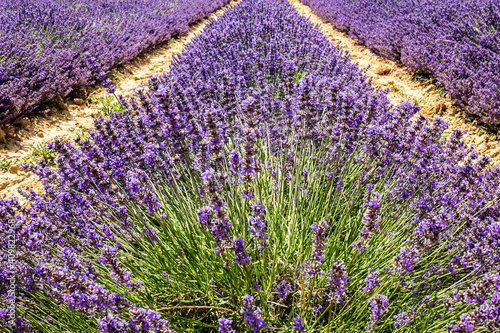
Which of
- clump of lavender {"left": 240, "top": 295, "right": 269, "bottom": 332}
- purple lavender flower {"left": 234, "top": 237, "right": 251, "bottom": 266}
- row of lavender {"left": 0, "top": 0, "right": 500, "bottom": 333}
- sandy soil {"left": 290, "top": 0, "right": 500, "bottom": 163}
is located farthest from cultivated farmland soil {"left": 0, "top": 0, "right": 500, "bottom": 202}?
clump of lavender {"left": 240, "top": 295, "right": 269, "bottom": 332}

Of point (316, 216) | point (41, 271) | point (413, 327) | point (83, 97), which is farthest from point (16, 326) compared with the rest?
point (83, 97)

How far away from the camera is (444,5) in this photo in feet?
23.9

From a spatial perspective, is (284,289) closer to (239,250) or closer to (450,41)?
(239,250)

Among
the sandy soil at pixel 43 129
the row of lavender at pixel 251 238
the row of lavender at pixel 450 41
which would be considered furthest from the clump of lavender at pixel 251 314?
the row of lavender at pixel 450 41

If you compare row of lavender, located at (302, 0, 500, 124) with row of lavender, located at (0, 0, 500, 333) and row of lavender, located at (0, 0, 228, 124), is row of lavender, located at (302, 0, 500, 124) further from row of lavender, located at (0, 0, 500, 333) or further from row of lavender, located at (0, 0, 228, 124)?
row of lavender, located at (0, 0, 228, 124)

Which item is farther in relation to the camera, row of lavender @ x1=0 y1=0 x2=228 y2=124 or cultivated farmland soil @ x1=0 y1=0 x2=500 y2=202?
row of lavender @ x1=0 y1=0 x2=228 y2=124

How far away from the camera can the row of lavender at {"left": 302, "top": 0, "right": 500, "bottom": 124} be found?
4465 millimetres

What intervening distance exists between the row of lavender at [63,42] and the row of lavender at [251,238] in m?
1.26

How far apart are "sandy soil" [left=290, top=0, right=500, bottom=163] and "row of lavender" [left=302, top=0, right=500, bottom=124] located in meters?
0.22

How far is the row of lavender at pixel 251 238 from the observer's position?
4.08ft

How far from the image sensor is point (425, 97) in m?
5.64

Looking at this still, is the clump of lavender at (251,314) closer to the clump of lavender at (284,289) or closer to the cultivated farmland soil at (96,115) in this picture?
the clump of lavender at (284,289)

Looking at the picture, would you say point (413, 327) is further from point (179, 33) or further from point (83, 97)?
point (179, 33)

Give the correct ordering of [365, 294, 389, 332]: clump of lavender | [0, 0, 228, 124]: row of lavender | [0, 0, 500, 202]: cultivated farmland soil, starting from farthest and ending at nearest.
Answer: [0, 0, 228, 124]: row of lavender < [0, 0, 500, 202]: cultivated farmland soil < [365, 294, 389, 332]: clump of lavender
